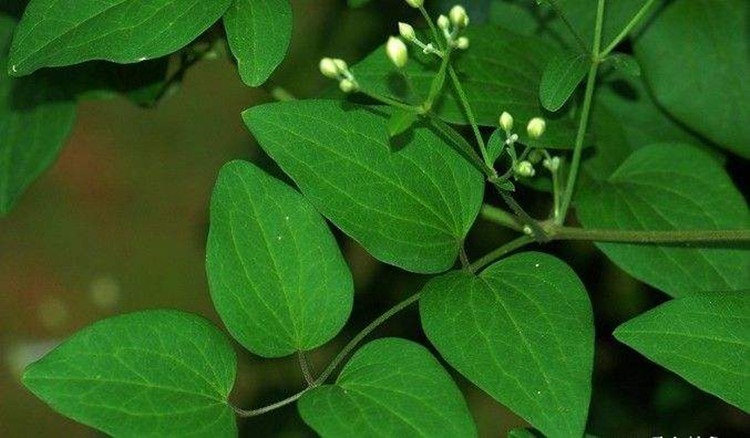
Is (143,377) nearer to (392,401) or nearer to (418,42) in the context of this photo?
(392,401)

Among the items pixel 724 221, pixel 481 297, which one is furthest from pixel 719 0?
pixel 481 297

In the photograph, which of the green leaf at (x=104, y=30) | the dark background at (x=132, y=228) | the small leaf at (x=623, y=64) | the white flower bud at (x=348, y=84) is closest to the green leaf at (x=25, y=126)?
the green leaf at (x=104, y=30)

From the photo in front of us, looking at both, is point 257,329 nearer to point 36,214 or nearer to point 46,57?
point 46,57

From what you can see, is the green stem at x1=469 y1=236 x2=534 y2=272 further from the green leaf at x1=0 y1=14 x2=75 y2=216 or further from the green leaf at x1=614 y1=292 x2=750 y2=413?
the green leaf at x1=0 y1=14 x2=75 y2=216

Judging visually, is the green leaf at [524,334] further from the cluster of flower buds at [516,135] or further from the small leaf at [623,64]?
the small leaf at [623,64]

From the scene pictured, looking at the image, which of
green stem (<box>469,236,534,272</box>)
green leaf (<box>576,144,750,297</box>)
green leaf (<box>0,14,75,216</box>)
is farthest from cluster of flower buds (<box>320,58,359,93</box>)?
green leaf (<box>0,14,75,216</box>)

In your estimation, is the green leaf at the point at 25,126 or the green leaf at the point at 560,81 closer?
the green leaf at the point at 560,81

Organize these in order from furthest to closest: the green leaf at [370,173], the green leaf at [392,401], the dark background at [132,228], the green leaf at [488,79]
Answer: the dark background at [132,228] < the green leaf at [488,79] < the green leaf at [370,173] < the green leaf at [392,401]
